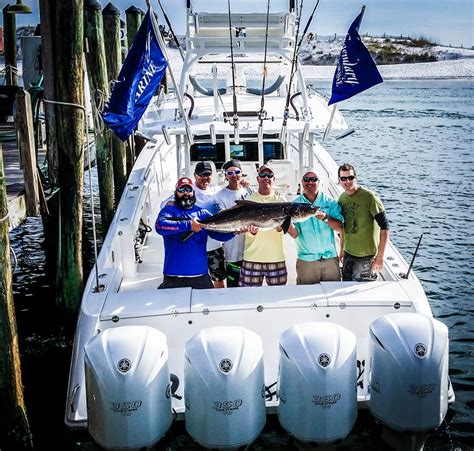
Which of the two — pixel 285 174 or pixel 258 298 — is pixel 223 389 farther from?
pixel 285 174

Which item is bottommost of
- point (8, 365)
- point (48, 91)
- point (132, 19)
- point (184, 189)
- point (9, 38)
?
point (8, 365)

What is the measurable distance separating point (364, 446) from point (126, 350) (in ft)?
8.13

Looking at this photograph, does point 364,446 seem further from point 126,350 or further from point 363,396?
point 126,350

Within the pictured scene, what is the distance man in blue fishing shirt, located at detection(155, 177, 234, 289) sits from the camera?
205 inches

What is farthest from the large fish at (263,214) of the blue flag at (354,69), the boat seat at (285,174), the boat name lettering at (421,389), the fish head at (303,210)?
the boat seat at (285,174)

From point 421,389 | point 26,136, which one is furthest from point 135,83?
point 421,389

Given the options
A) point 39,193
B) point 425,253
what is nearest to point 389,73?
point 425,253

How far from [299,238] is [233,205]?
713mm

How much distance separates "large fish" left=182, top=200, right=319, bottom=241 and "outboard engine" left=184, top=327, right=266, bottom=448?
1.15m

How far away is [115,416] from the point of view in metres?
4.05

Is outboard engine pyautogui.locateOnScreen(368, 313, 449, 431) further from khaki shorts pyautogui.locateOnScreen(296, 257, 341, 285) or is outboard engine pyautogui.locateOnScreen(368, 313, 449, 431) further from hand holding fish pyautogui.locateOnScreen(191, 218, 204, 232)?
hand holding fish pyautogui.locateOnScreen(191, 218, 204, 232)

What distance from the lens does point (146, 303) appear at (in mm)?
4980

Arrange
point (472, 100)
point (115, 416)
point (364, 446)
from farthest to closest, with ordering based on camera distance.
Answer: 1. point (472, 100)
2. point (364, 446)
3. point (115, 416)

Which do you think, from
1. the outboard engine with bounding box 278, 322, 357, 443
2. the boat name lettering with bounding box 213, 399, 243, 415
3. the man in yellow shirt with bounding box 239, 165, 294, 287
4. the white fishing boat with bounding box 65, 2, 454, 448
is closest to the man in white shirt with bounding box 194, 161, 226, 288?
the man in yellow shirt with bounding box 239, 165, 294, 287
